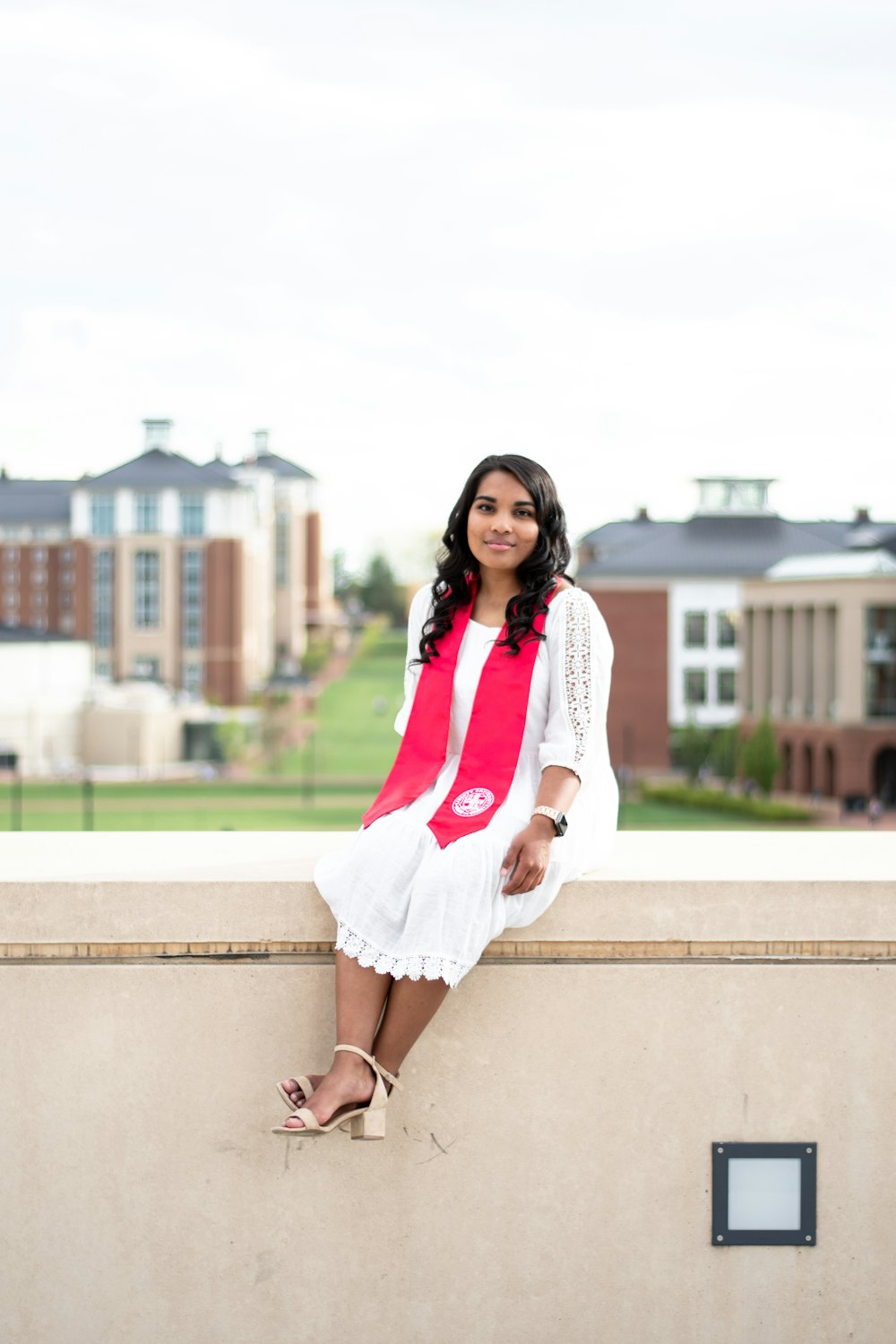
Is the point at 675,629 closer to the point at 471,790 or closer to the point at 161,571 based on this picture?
the point at 161,571

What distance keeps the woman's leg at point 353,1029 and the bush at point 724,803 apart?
44269 mm

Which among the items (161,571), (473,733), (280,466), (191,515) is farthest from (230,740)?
(473,733)

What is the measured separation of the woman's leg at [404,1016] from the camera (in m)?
2.62

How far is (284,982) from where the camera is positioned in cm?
277

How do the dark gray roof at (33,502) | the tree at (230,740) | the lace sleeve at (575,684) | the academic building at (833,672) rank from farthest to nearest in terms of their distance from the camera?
the dark gray roof at (33,502), the tree at (230,740), the academic building at (833,672), the lace sleeve at (575,684)

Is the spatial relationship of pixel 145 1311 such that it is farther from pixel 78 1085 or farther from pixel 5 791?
pixel 5 791

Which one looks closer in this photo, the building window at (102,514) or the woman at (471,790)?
the woman at (471,790)

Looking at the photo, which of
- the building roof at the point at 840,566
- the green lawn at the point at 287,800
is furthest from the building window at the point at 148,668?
the building roof at the point at 840,566

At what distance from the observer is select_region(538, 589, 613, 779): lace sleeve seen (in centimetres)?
277

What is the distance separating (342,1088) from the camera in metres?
2.59

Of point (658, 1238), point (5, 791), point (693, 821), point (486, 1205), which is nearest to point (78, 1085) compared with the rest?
point (486, 1205)

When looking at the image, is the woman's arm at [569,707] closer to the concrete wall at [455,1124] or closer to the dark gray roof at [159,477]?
the concrete wall at [455,1124]

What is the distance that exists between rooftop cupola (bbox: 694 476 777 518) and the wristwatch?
2465 inches

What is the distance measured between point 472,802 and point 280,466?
299 feet
